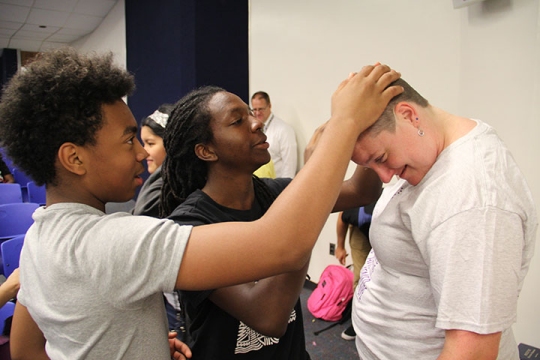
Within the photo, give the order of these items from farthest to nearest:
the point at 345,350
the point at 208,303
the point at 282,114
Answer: the point at 282,114 < the point at 345,350 < the point at 208,303

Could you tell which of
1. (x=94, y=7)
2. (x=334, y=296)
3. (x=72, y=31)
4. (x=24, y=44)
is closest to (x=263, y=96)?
(x=334, y=296)

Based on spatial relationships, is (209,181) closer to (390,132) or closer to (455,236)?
(390,132)

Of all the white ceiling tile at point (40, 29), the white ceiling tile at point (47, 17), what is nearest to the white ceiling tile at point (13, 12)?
the white ceiling tile at point (47, 17)

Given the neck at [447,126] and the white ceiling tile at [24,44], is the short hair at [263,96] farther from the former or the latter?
the white ceiling tile at [24,44]

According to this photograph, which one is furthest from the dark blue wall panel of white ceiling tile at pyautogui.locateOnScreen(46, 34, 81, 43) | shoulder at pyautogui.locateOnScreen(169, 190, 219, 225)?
white ceiling tile at pyautogui.locateOnScreen(46, 34, 81, 43)

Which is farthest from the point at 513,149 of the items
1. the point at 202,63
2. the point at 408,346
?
the point at 202,63

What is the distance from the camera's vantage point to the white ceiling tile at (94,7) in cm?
725

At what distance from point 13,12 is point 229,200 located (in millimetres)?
8618

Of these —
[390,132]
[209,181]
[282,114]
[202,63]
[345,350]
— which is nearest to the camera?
[390,132]

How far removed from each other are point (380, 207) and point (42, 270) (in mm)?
801

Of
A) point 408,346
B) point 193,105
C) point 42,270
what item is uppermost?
point 193,105

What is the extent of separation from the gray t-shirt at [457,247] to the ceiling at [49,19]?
6.60 meters

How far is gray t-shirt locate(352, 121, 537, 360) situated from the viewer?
72 cm

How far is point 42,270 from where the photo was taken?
71 cm
